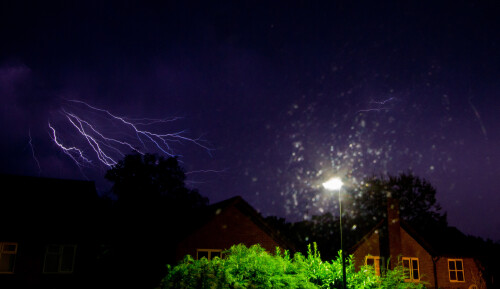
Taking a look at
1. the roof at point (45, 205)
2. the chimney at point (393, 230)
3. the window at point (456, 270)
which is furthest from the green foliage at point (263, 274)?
the window at point (456, 270)

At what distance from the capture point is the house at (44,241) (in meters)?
17.9

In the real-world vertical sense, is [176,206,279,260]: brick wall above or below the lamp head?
below

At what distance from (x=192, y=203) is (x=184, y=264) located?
38.3m

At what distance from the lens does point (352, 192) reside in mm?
63969

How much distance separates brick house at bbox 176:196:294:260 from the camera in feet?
67.0

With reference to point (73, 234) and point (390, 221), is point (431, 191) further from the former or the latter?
point (73, 234)

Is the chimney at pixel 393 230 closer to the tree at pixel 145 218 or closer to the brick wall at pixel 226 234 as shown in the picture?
the brick wall at pixel 226 234

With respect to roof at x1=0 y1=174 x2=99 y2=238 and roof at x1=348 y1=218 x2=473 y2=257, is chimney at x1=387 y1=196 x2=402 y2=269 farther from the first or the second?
roof at x1=0 y1=174 x2=99 y2=238

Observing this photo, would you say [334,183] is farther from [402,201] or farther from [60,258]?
[402,201]

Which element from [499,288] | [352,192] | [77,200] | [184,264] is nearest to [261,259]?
[184,264]

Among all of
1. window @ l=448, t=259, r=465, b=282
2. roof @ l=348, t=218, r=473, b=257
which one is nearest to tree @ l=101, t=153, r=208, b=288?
roof @ l=348, t=218, r=473, b=257

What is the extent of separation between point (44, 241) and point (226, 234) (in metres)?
9.31

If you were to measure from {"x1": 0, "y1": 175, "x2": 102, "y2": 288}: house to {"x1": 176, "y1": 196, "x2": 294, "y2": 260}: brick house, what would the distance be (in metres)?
4.98

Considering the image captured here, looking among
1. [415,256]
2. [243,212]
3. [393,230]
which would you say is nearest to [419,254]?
[415,256]
